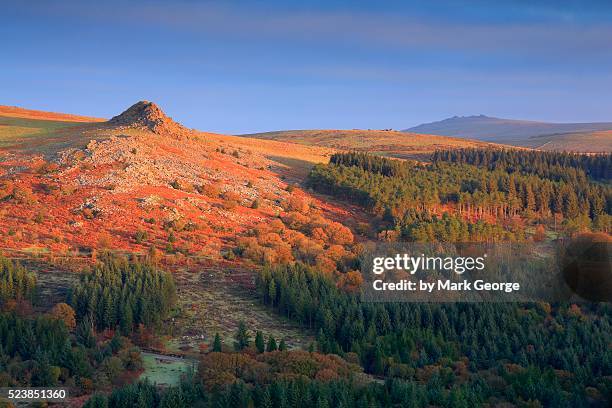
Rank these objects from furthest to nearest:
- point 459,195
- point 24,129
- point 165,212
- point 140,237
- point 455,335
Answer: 1. point 24,129
2. point 459,195
3. point 165,212
4. point 140,237
5. point 455,335

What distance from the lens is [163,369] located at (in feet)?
116

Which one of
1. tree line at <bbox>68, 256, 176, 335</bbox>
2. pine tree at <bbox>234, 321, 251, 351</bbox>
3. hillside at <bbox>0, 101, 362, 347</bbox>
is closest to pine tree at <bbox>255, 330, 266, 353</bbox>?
pine tree at <bbox>234, 321, 251, 351</bbox>

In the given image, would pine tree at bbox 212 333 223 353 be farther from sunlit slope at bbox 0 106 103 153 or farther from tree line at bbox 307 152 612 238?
sunlit slope at bbox 0 106 103 153

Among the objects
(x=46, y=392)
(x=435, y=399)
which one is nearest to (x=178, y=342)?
(x=46, y=392)

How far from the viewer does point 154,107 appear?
326ft

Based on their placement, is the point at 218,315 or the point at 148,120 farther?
the point at 148,120

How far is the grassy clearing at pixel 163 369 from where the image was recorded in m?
33.7

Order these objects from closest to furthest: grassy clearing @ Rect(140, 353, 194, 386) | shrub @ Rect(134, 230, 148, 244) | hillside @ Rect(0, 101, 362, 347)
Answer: grassy clearing @ Rect(140, 353, 194, 386), hillside @ Rect(0, 101, 362, 347), shrub @ Rect(134, 230, 148, 244)

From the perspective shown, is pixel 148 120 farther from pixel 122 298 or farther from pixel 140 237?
pixel 122 298

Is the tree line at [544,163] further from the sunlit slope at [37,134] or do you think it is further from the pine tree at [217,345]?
the pine tree at [217,345]

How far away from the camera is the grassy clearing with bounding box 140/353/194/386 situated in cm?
3366

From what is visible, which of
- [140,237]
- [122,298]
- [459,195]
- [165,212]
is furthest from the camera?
[459,195]

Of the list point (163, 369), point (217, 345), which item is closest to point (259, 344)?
point (217, 345)

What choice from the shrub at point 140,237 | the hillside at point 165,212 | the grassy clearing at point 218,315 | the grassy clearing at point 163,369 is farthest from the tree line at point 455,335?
the shrub at point 140,237
